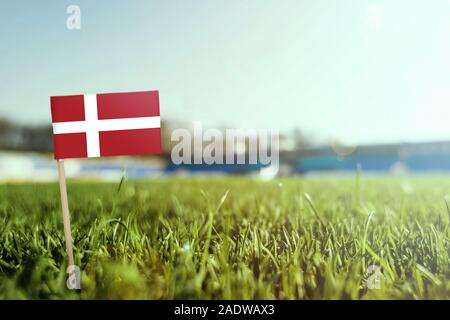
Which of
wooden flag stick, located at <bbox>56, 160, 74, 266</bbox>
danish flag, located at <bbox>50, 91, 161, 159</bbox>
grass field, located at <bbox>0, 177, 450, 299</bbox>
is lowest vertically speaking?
grass field, located at <bbox>0, 177, 450, 299</bbox>

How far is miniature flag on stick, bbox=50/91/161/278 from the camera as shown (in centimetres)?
151

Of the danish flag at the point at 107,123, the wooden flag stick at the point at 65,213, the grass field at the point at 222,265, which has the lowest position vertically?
the grass field at the point at 222,265

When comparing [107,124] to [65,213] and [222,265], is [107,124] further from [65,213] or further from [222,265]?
[222,265]

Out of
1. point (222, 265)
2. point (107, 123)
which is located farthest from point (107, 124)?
point (222, 265)

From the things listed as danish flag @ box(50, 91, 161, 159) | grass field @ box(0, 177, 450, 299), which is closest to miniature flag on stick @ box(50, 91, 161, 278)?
danish flag @ box(50, 91, 161, 159)

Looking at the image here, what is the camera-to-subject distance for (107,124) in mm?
1521

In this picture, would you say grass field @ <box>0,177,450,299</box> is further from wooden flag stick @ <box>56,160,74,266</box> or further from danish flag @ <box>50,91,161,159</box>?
danish flag @ <box>50,91,161,159</box>

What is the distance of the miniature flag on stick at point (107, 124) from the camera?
59.6 inches

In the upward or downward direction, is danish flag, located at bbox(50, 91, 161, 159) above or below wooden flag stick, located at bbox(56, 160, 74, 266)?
above

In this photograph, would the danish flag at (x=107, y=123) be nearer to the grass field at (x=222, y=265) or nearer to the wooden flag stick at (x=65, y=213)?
the wooden flag stick at (x=65, y=213)

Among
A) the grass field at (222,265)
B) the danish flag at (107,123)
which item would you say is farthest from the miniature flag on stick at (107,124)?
the grass field at (222,265)
